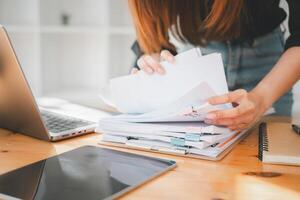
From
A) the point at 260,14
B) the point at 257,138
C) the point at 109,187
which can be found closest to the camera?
the point at 109,187

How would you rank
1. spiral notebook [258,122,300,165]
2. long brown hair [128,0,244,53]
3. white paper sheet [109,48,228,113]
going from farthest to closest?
long brown hair [128,0,244,53] < white paper sheet [109,48,228,113] < spiral notebook [258,122,300,165]

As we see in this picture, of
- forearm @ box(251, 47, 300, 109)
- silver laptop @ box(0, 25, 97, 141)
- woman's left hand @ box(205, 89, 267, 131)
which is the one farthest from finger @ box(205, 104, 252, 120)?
silver laptop @ box(0, 25, 97, 141)

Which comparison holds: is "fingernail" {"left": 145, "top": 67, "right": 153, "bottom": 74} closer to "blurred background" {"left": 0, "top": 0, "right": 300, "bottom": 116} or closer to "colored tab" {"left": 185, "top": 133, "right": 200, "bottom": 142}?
"colored tab" {"left": 185, "top": 133, "right": 200, "bottom": 142}

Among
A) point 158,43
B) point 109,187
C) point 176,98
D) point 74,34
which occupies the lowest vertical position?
point 109,187

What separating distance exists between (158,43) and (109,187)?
2.80ft

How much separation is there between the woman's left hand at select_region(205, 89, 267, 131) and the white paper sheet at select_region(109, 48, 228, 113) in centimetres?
4

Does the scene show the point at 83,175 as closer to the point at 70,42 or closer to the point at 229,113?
the point at 229,113

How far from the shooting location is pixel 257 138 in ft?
2.86

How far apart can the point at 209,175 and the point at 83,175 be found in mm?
190

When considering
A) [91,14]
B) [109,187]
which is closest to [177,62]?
[109,187]

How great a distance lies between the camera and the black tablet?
0.50m

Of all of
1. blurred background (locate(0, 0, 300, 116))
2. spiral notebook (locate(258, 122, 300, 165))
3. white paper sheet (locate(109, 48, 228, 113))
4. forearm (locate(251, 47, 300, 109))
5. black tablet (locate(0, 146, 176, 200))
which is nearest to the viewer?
black tablet (locate(0, 146, 176, 200))

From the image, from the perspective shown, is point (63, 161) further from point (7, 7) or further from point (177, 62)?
point (7, 7)

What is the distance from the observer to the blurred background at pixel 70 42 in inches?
107
